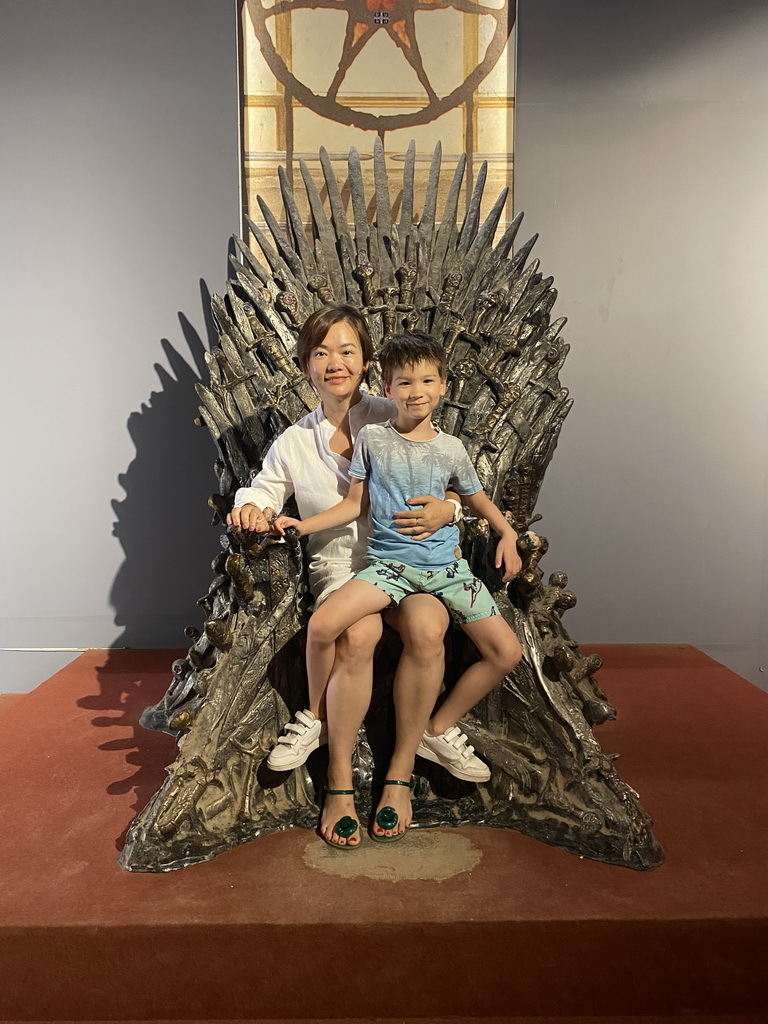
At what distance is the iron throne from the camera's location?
2.38 metres

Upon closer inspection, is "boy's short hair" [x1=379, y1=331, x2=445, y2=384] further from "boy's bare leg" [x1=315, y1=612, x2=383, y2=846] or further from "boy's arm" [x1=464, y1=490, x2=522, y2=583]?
"boy's bare leg" [x1=315, y1=612, x2=383, y2=846]

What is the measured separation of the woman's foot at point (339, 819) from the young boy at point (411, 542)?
8 centimetres

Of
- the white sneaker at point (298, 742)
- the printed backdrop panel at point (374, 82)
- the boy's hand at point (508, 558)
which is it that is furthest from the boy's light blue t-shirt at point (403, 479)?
the printed backdrop panel at point (374, 82)

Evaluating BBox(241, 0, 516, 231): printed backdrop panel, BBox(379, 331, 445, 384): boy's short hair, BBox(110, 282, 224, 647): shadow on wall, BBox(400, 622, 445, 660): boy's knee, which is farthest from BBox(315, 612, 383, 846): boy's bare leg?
BBox(241, 0, 516, 231): printed backdrop panel

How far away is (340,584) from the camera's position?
2.54 meters

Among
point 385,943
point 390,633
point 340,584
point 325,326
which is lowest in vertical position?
point 385,943

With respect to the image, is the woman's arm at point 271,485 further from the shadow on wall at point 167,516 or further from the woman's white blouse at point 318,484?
the shadow on wall at point 167,516

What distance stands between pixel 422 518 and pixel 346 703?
1.83 ft

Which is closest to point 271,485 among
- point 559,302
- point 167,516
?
point 167,516

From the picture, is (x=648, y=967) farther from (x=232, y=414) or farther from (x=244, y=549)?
(x=232, y=414)

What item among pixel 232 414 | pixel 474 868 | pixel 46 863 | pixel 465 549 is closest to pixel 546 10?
pixel 232 414

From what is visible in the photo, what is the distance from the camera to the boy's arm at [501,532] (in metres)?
2.49

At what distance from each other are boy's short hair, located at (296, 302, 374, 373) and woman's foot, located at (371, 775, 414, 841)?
129 centimetres

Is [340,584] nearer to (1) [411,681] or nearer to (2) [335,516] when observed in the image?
(2) [335,516]
